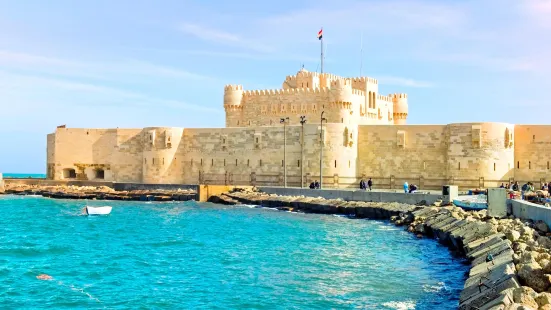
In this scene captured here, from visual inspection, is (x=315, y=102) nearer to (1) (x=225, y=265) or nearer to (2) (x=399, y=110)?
(2) (x=399, y=110)

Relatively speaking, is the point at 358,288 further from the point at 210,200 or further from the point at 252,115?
the point at 252,115

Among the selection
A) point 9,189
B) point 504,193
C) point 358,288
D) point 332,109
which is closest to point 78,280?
point 358,288

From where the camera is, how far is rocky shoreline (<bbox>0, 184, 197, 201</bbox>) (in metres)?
39.6

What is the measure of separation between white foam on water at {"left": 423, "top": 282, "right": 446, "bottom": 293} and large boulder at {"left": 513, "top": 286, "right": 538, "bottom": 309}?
156 inches

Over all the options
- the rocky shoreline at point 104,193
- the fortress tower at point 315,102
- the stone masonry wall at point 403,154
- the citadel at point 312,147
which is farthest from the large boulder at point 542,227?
the rocky shoreline at point 104,193

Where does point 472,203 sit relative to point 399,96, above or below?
below

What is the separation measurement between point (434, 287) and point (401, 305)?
1.83 meters

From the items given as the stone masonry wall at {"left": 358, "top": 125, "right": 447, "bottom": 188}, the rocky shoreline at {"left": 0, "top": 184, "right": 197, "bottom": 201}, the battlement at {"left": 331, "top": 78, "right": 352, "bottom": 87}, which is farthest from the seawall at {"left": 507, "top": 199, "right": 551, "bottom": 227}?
the rocky shoreline at {"left": 0, "top": 184, "right": 197, "bottom": 201}

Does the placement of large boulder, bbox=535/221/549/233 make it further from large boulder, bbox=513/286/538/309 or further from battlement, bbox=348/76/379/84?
battlement, bbox=348/76/379/84

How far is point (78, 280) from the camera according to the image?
15.5 metres

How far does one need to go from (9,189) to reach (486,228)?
39.1m

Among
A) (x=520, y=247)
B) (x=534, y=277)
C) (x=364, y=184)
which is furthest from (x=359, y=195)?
(x=534, y=277)

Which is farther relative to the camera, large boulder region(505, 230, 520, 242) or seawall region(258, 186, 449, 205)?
seawall region(258, 186, 449, 205)

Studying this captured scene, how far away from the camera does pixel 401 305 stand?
12.3m
